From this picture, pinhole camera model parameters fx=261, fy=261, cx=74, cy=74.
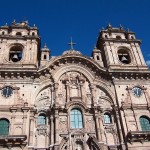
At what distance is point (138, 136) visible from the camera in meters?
22.5

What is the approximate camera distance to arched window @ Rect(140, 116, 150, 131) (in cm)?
2393

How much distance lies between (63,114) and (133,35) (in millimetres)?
Answer: 14707

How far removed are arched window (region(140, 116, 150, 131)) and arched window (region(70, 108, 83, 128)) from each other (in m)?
5.66

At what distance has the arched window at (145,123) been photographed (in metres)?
23.9

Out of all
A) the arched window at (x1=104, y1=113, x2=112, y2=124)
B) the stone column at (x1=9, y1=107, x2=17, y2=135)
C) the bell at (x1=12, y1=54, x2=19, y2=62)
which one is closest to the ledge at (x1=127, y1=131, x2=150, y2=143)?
the arched window at (x1=104, y1=113, x2=112, y2=124)

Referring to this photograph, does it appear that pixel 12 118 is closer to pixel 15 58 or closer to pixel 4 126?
pixel 4 126

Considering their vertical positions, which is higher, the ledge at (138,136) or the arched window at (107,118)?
the arched window at (107,118)

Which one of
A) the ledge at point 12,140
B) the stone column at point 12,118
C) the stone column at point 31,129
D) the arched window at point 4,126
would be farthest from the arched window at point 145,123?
the arched window at point 4,126

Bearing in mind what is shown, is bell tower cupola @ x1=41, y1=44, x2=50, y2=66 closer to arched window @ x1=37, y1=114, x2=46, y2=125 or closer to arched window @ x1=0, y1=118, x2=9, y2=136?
arched window @ x1=37, y1=114, x2=46, y2=125

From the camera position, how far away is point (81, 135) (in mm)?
22469

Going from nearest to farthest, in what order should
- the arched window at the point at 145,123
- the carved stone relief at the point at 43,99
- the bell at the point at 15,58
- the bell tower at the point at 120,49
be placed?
1. the arched window at the point at 145,123
2. the carved stone relief at the point at 43,99
3. the bell at the point at 15,58
4. the bell tower at the point at 120,49

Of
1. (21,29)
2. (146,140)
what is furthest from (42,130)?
(21,29)

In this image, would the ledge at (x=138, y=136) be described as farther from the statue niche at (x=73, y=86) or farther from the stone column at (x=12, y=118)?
the stone column at (x=12, y=118)

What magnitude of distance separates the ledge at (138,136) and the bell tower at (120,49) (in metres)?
7.86
